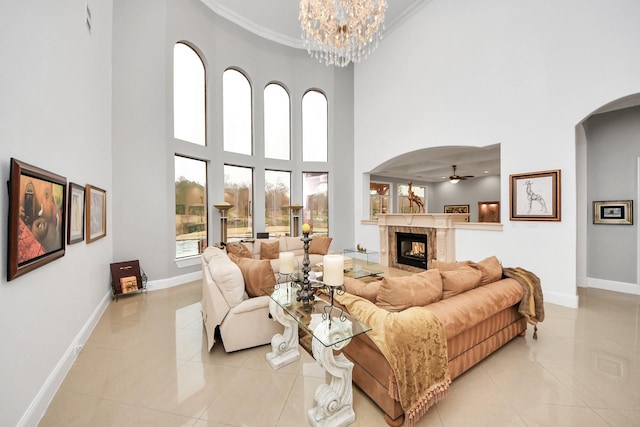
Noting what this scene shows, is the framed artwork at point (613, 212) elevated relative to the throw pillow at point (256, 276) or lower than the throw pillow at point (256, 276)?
elevated

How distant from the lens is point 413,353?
154cm

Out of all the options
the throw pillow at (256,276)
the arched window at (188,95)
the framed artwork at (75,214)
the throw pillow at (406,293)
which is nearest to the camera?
the throw pillow at (406,293)

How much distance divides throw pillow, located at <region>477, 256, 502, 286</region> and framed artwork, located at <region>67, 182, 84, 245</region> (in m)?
4.11

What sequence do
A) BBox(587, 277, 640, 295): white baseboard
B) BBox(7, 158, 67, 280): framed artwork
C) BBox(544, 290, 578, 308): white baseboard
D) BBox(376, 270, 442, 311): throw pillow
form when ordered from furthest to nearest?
BBox(587, 277, 640, 295): white baseboard
BBox(544, 290, 578, 308): white baseboard
BBox(376, 270, 442, 311): throw pillow
BBox(7, 158, 67, 280): framed artwork

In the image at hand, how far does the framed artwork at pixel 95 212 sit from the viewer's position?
117 inches

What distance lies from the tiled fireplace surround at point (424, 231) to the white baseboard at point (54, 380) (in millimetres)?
5663

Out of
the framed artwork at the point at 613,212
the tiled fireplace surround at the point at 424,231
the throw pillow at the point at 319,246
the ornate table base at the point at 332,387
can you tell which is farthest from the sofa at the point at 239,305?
the framed artwork at the point at 613,212

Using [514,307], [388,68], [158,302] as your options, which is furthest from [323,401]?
[388,68]

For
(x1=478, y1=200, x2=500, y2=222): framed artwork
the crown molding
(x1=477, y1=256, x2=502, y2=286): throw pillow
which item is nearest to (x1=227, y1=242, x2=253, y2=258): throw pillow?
(x1=477, y1=256, x2=502, y2=286): throw pillow

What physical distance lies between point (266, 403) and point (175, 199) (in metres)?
4.30

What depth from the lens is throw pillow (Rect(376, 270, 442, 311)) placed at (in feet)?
6.02

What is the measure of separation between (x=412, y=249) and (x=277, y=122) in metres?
4.98

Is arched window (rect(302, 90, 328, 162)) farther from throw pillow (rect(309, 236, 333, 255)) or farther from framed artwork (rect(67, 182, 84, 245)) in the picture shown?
framed artwork (rect(67, 182, 84, 245))

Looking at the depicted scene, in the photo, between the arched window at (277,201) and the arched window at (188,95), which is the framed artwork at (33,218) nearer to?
the arched window at (188,95)
